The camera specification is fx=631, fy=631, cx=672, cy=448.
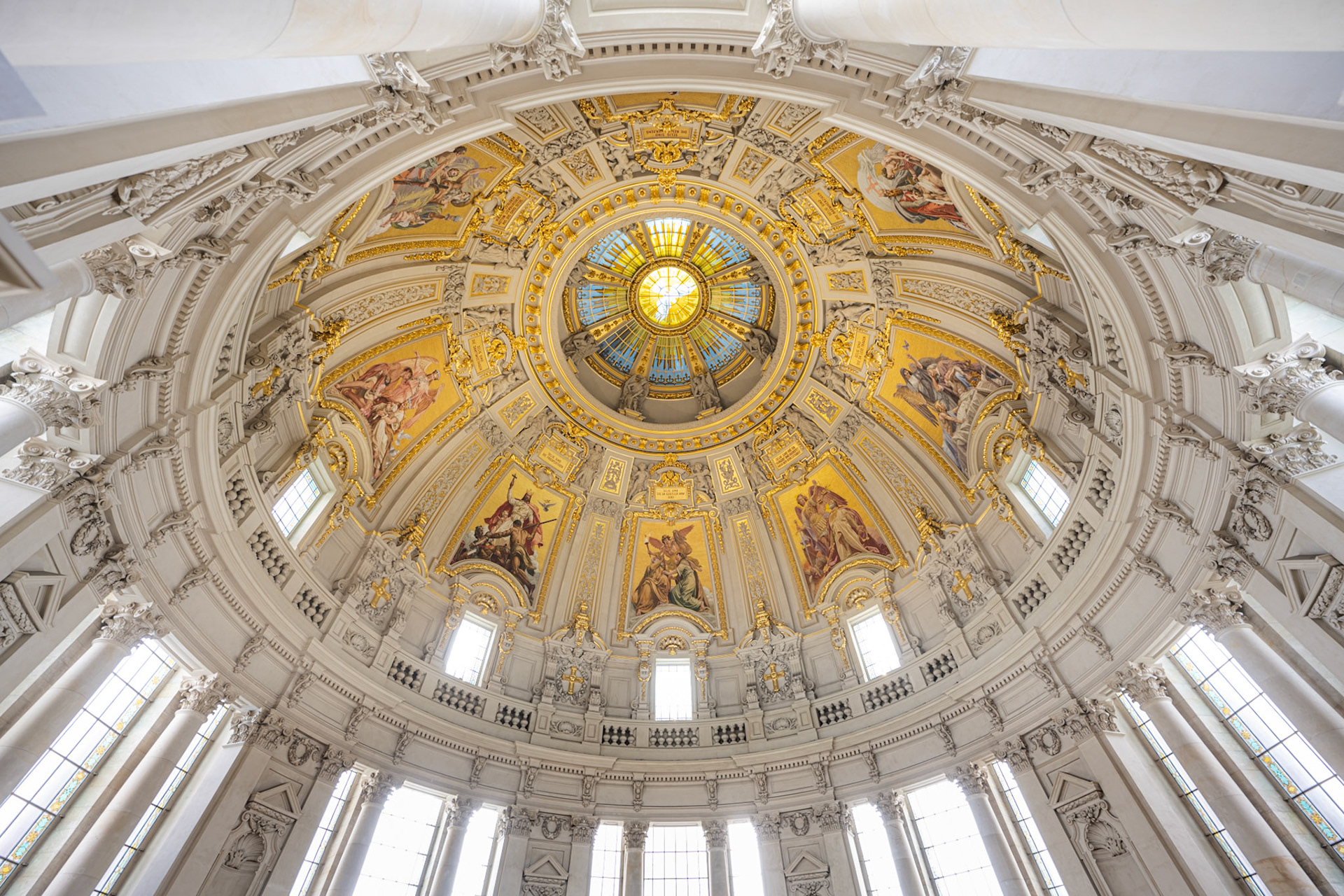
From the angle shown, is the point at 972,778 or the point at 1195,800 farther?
the point at 972,778

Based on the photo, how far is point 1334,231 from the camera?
6250 mm

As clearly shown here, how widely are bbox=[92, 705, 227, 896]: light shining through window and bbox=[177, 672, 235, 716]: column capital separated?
229 millimetres

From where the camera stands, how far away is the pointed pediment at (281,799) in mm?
12258

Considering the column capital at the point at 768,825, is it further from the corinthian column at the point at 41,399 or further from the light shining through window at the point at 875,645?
the corinthian column at the point at 41,399

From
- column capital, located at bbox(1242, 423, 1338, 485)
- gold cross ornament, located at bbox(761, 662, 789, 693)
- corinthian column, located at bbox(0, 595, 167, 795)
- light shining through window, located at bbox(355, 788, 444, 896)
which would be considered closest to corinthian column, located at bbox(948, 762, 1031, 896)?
gold cross ornament, located at bbox(761, 662, 789, 693)

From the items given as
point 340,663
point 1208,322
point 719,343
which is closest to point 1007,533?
point 1208,322

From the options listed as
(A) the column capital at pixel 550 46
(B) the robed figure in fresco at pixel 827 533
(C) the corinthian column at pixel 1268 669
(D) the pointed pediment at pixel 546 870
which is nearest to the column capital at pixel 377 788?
(D) the pointed pediment at pixel 546 870

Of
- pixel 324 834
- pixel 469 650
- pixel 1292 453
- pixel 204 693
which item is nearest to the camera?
pixel 1292 453

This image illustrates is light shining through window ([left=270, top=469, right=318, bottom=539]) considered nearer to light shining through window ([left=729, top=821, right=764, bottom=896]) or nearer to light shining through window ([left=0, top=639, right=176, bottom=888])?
light shining through window ([left=0, top=639, right=176, bottom=888])

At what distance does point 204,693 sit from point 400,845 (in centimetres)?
599

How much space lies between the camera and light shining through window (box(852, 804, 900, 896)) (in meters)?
14.7

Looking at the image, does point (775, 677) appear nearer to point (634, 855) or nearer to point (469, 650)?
point (634, 855)

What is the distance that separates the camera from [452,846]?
48.5 ft

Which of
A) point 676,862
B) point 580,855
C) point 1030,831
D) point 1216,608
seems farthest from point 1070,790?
point 580,855
